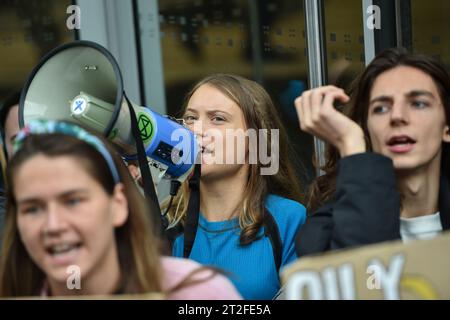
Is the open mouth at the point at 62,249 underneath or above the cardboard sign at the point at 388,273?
above

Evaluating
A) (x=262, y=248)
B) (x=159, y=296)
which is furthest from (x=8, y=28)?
(x=159, y=296)

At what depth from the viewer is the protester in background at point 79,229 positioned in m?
1.58

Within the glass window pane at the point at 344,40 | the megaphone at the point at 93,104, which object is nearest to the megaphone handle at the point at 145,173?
the megaphone at the point at 93,104

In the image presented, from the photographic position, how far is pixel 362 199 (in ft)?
6.08

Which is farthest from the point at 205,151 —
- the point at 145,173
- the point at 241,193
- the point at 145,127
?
the point at 145,173

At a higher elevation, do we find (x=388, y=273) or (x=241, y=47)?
(x=241, y=47)

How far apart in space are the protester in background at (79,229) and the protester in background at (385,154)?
374 mm

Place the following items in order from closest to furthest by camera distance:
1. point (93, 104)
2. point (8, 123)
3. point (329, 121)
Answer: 1. point (329, 121)
2. point (93, 104)
3. point (8, 123)

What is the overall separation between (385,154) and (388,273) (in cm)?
59

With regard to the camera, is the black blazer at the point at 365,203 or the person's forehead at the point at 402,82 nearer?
the black blazer at the point at 365,203

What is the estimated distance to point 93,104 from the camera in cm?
232

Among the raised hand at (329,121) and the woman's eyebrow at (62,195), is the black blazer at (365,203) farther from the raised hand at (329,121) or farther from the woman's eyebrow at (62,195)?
the woman's eyebrow at (62,195)

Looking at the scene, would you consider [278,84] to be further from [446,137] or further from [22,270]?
[22,270]

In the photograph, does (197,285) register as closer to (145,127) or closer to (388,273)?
(388,273)
